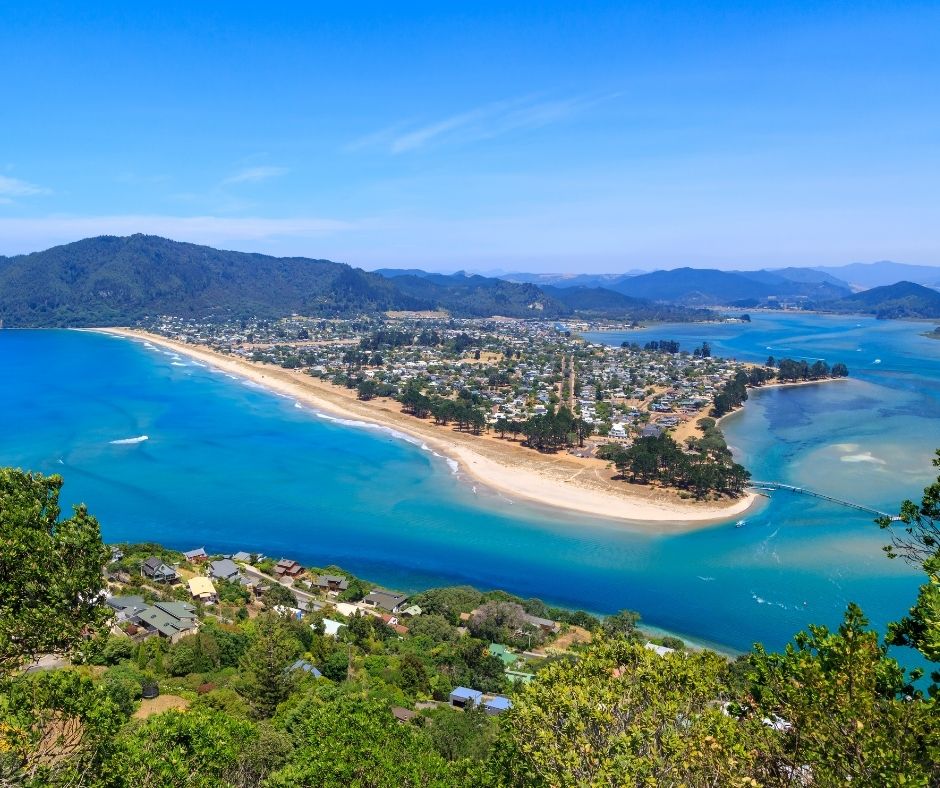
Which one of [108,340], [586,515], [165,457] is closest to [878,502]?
[586,515]

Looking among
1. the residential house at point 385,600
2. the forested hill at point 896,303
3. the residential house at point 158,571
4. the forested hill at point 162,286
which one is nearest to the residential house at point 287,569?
the residential house at point 385,600

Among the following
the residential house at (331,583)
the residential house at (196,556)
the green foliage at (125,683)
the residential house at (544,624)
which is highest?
the green foliage at (125,683)

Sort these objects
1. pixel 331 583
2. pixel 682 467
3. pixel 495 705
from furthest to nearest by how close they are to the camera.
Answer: pixel 682 467 → pixel 331 583 → pixel 495 705

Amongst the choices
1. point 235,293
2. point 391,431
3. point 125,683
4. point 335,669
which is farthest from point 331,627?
point 235,293

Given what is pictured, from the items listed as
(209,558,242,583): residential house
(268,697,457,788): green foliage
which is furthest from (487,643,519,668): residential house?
(268,697,457,788): green foliage

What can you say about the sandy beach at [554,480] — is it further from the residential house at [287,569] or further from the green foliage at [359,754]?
the green foliage at [359,754]

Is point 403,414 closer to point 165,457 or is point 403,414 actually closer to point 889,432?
point 165,457

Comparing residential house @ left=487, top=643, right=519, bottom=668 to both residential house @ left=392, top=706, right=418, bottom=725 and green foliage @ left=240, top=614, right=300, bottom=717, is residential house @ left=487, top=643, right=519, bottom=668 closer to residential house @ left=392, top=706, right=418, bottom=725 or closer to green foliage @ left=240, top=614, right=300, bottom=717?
residential house @ left=392, top=706, right=418, bottom=725

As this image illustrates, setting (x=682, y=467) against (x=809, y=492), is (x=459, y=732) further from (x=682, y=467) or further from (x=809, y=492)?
(x=809, y=492)
